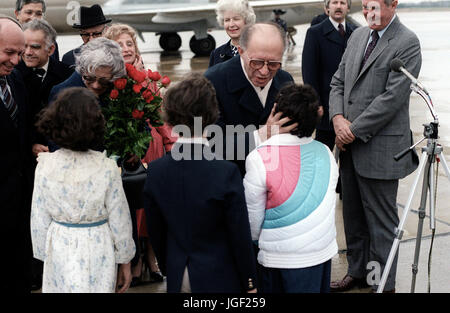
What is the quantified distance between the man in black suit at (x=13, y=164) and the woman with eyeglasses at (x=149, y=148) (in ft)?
2.94

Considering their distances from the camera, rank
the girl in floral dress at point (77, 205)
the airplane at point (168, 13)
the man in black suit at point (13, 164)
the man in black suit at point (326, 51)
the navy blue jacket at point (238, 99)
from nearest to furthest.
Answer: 1. the girl in floral dress at point (77, 205)
2. the man in black suit at point (13, 164)
3. the navy blue jacket at point (238, 99)
4. the man in black suit at point (326, 51)
5. the airplane at point (168, 13)

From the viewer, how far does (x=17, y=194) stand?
3029 millimetres

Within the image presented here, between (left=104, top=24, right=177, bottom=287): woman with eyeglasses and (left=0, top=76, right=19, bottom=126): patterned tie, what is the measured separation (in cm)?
102

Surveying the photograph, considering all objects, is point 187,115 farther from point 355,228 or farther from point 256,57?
point 355,228

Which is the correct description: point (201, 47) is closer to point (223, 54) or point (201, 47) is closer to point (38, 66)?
point (223, 54)

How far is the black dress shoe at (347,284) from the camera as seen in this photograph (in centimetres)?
378

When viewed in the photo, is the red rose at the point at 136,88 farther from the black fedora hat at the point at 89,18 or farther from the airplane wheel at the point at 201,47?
the airplane wheel at the point at 201,47

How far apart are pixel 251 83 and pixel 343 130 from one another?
931mm

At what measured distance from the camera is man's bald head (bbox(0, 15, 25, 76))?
9.27 feet

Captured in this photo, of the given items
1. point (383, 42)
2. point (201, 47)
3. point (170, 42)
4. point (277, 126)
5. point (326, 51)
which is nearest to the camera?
point (277, 126)

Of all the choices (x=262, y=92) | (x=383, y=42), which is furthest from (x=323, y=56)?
(x=262, y=92)

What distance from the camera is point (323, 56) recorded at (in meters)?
4.97

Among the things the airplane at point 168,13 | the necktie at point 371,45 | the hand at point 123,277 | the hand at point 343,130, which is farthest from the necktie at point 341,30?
the airplane at point 168,13

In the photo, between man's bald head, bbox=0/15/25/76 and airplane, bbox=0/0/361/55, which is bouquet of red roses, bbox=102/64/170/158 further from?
airplane, bbox=0/0/361/55
